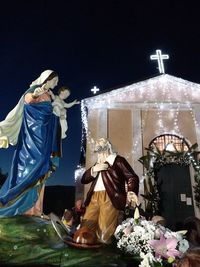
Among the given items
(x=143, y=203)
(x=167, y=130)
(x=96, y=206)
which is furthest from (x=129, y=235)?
(x=167, y=130)

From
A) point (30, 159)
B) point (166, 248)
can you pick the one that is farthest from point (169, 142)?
point (166, 248)

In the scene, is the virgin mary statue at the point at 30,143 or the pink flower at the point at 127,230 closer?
the pink flower at the point at 127,230

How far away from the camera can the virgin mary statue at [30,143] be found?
4746 mm

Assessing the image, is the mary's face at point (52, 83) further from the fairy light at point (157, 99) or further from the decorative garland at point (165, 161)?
the fairy light at point (157, 99)

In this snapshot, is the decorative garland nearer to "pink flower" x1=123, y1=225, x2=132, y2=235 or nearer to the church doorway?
the church doorway

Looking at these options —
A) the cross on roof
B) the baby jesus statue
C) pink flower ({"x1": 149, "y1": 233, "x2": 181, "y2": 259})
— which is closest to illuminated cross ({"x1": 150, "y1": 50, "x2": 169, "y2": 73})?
the cross on roof

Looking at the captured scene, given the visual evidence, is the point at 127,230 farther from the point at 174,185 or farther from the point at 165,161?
the point at 174,185

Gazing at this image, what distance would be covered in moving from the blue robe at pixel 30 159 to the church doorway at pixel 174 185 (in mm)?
9377

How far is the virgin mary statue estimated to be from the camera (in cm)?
475

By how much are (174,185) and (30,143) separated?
10243 mm

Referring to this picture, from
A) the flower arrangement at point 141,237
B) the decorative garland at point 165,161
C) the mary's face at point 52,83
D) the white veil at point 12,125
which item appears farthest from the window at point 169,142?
the flower arrangement at point 141,237

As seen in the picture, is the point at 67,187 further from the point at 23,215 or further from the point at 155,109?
the point at 23,215

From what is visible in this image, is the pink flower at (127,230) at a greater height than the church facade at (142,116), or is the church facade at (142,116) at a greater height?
the church facade at (142,116)

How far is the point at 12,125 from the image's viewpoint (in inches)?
211
